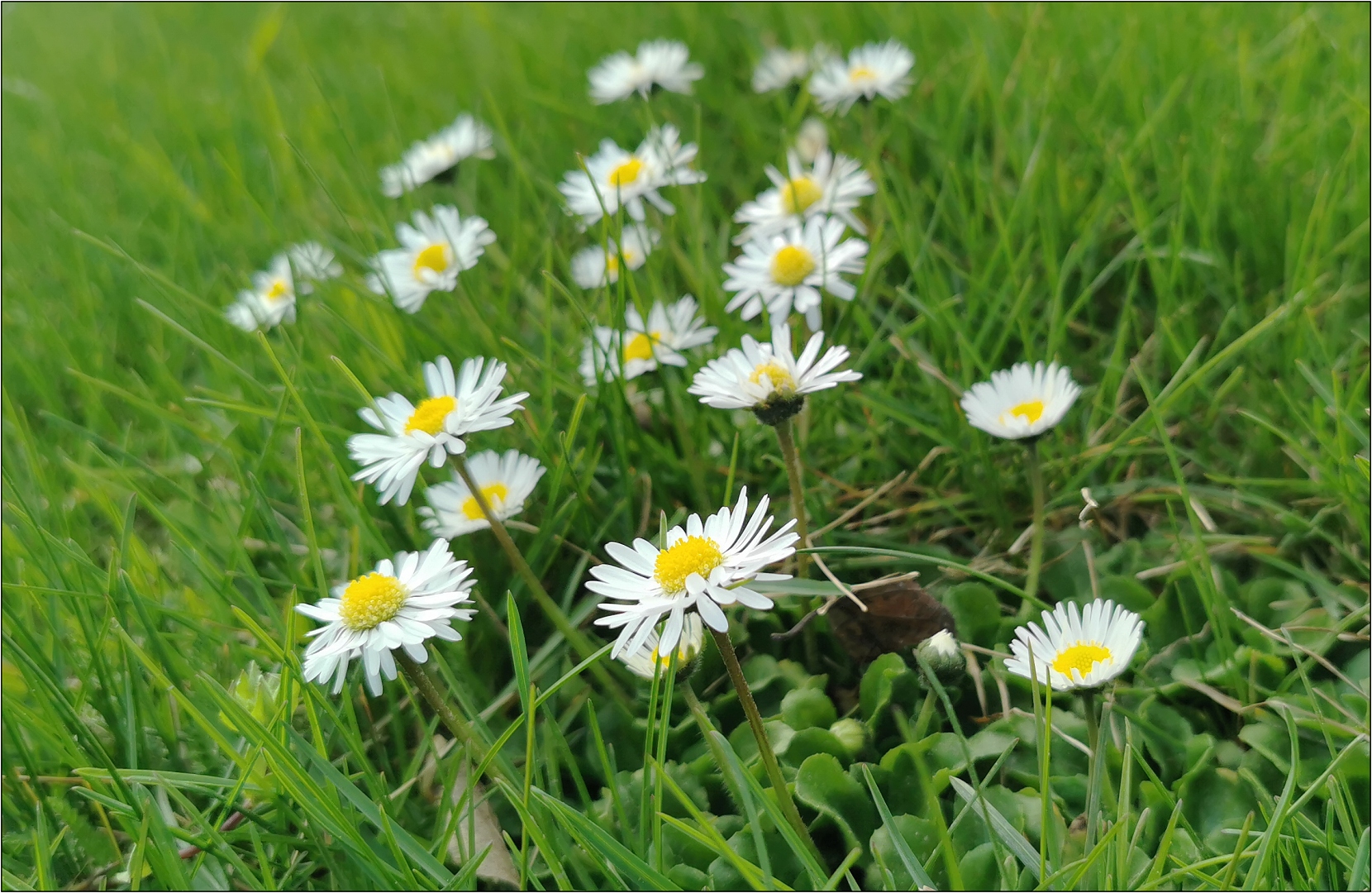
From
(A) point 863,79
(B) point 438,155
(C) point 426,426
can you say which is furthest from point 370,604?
(A) point 863,79

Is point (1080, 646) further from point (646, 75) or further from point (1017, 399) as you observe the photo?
point (646, 75)

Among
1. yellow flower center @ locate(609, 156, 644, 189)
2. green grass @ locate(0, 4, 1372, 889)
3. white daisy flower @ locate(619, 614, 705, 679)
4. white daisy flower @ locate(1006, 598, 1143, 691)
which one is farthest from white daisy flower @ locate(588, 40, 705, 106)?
white daisy flower @ locate(1006, 598, 1143, 691)

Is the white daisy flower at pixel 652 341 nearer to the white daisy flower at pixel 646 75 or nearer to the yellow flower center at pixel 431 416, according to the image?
the yellow flower center at pixel 431 416

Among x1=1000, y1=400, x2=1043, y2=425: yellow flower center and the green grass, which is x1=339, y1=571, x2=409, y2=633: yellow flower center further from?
x1=1000, y1=400, x2=1043, y2=425: yellow flower center

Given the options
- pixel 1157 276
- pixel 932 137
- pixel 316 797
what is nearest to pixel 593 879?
pixel 316 797

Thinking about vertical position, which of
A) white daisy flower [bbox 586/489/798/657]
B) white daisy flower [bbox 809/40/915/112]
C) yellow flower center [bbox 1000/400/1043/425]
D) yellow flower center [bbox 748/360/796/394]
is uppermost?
white daisy flower [bbox 809/40/915/112]

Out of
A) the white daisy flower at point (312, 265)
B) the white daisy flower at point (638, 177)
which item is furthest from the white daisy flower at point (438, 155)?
the white daisy flower at point (638, 177)
